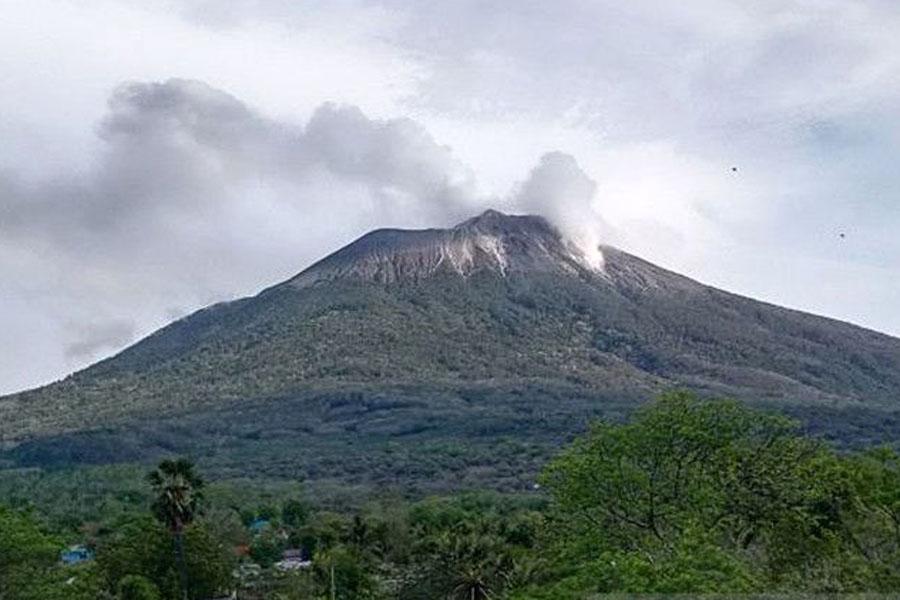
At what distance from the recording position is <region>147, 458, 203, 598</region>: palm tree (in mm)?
44562

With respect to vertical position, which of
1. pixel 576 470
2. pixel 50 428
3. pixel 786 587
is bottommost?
pixel 786 587

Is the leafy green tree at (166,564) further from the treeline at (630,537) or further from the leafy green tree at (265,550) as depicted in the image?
the leafy green tree at (265,550)

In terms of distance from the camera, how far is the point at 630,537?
97.7 feet

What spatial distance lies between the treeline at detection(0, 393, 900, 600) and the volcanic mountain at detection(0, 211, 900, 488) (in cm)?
5001

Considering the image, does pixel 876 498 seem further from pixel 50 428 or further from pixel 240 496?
pixel 50 428

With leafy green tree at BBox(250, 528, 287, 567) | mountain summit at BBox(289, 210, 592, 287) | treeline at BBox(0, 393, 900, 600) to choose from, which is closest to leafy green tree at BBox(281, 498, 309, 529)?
leafy green tree at BBox(250, 528, 287, 567)

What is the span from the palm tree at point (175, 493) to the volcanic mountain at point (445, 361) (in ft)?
172

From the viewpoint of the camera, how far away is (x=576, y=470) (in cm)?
3145

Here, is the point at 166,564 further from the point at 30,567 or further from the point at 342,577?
the point at 30,567

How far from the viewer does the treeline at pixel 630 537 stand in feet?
79.2

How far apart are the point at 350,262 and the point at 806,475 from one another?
118 meters

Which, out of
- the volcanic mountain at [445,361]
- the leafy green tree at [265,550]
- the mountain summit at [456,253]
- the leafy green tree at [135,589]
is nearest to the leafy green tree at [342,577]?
the leafy green tree at [135,589]

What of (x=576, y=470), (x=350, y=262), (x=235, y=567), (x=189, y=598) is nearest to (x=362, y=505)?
(x=235, y=567)

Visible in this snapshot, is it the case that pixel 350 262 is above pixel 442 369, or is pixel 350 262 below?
above
